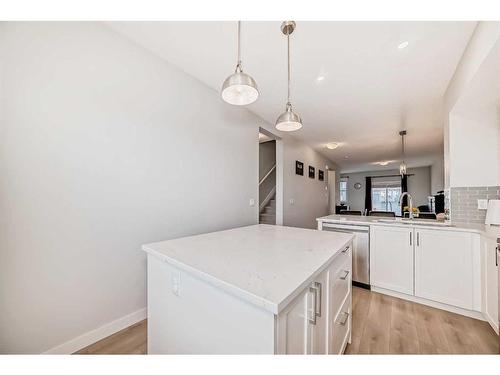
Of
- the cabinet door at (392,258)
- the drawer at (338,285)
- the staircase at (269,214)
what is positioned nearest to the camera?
the drawer at (338,285)

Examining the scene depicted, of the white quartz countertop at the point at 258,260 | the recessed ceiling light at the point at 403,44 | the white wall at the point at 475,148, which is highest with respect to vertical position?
the recessed ceiling light at the point at 403,44

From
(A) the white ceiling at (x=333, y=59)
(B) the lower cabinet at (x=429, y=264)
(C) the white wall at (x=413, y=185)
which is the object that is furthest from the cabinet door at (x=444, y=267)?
(C) the white wall at (x=413, y=185)

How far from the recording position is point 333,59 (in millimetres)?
1907

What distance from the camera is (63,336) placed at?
4.45 feet

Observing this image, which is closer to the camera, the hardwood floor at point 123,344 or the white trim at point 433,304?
the hardwood floor at point 123,344

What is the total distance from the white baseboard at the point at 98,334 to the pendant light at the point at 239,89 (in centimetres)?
189

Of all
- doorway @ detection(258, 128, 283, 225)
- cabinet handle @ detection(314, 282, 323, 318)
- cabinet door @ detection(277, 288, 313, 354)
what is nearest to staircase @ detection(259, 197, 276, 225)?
doorway @ detection(258, 128, 283, 225)

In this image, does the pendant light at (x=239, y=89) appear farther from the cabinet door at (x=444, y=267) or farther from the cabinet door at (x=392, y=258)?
the cabinet door at (x=444, y=267)

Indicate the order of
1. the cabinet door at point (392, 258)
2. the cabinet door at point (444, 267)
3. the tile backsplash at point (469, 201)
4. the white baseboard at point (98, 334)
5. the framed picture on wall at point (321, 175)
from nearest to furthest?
the white baseboard at point (98, 334) → the cabinet door at point (444, 267) → the tile backsplash at point (469, 201) → the cabinet door at point (392, 258) → the framed picture on wall at point (321, 175)

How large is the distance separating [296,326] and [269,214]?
4.18 m

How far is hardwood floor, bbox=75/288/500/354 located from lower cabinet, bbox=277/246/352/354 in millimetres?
332

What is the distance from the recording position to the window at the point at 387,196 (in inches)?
370

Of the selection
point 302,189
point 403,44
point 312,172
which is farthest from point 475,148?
point 312,172
